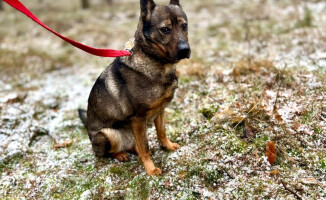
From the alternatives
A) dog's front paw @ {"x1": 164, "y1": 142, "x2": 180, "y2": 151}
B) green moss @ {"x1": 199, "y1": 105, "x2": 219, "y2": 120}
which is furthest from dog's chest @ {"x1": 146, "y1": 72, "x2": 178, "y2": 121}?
green moss @ {"x1": 199, "y1": 105, "x2": 219, "y2": 120}

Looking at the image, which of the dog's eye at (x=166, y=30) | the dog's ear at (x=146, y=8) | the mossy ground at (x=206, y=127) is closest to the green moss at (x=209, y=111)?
the mossy ground at (x=206, y=127)

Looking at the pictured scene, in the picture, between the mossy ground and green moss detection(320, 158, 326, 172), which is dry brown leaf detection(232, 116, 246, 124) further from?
green moss detection(320, 158, 326, 172)

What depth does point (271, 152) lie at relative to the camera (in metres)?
2.97

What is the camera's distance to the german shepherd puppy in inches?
108

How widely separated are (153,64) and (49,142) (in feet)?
7.81

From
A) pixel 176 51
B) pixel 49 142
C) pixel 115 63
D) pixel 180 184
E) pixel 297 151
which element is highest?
pixel 176 51

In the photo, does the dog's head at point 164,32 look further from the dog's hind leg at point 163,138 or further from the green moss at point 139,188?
the green moss at point 139,188

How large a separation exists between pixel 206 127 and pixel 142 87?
1206 mm

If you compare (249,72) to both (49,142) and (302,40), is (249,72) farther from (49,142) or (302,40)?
(49,142)

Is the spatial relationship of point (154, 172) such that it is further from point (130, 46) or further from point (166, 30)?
point (166, 30)

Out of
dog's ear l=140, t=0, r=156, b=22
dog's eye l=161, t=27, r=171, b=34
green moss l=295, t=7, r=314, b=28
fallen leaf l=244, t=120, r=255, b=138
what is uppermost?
dog's ear l=140, t=0, r=156, b=22

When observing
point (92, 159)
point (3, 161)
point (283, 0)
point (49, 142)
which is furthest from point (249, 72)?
point (283, 0)

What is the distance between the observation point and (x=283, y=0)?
33.8 feet

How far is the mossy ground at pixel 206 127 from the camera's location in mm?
2938
